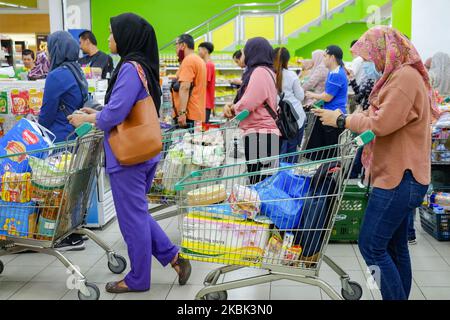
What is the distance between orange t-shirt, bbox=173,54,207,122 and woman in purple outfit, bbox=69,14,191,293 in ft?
11.9

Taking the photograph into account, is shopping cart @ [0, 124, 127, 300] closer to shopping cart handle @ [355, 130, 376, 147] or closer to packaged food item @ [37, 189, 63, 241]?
packaged food item @ [37, 189, 63, 241]

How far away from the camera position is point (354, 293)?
11.4 ft

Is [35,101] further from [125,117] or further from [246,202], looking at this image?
[246,202]

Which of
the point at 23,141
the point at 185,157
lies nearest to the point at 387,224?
the point at 185,157

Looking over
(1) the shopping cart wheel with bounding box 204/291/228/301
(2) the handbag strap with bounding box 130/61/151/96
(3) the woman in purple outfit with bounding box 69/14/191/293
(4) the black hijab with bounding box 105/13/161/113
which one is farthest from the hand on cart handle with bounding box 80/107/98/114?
(1) the shopping cart wheel with bounding box 204/291/228/301

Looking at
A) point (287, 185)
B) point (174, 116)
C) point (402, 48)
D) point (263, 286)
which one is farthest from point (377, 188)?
point (174, 116)

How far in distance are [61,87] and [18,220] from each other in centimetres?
127

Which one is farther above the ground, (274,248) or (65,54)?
(65,54)

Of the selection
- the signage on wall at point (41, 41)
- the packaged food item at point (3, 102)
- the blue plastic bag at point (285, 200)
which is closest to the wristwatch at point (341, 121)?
the blue plastic bag at point (285, 200)

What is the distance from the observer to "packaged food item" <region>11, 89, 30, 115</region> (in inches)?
188

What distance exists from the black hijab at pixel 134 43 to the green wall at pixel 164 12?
47.6ft

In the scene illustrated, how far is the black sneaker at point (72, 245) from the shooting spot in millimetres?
4551

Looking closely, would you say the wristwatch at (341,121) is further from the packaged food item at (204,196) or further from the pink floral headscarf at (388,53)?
the packaged food item at (204,196)

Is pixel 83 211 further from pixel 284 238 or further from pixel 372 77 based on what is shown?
pixel 372 77
